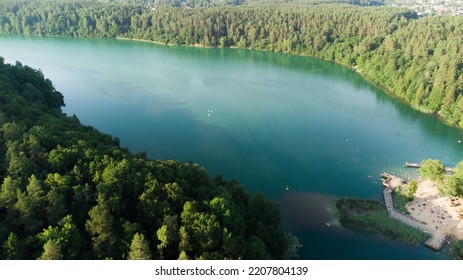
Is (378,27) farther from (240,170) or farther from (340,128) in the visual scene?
(240,170)

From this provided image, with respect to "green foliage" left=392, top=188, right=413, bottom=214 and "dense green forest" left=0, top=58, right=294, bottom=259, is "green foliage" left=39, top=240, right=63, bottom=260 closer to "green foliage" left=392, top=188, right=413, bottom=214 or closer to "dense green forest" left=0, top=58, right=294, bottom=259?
"dense green forest" left=0, top=58, right=294, bottom=259

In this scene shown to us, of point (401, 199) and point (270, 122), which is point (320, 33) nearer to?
point (270, 122)

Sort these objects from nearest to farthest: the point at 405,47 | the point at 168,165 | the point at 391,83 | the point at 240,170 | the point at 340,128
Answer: the point at 168,165 → the point at 240,170 → the point at 340,128 → the point at 391,83 → the point at 405,47

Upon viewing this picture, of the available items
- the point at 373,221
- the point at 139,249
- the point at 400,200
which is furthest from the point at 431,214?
the point at 139,249

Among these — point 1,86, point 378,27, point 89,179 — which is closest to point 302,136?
point 89,179

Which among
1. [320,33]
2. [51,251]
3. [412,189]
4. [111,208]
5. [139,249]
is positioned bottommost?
[412,189]

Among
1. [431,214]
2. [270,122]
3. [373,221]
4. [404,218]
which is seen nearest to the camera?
[373,221]
